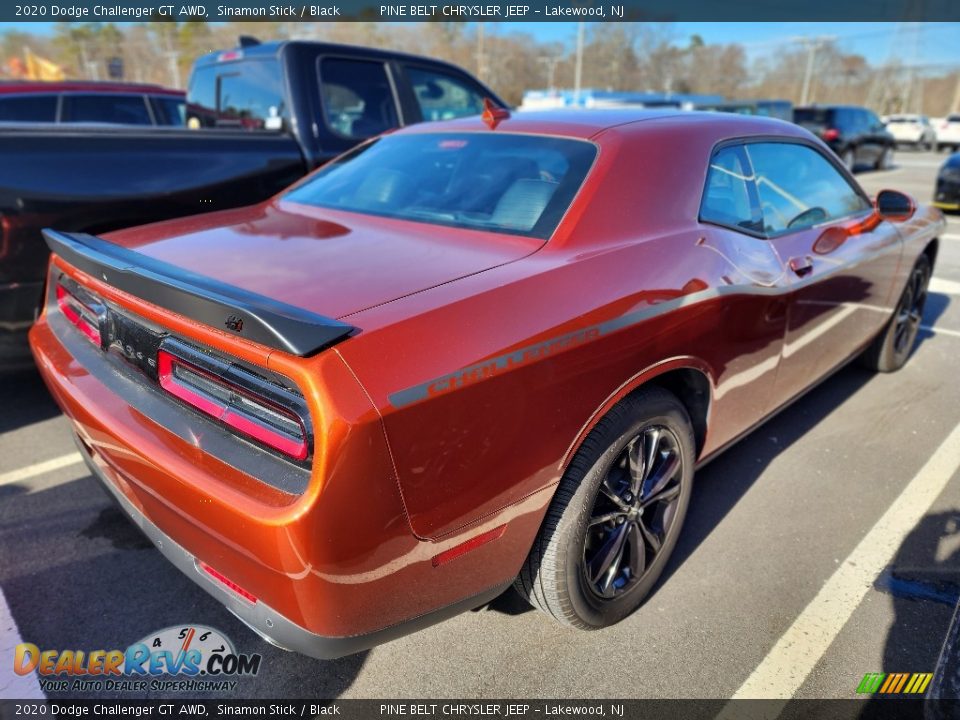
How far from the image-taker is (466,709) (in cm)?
194

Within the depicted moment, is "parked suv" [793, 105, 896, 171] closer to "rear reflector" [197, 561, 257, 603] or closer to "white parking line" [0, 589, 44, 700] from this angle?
"rear reflector" [197, 561, 257, 603]

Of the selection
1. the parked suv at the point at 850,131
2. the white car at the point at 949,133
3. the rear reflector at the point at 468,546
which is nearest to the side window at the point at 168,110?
the rear reflector at the point at 468,546

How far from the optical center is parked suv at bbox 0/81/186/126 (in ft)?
20.8

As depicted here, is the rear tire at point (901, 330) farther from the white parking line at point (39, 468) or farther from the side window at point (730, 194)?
the white parking line at point (39, 468)

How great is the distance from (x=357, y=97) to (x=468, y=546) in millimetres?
4090

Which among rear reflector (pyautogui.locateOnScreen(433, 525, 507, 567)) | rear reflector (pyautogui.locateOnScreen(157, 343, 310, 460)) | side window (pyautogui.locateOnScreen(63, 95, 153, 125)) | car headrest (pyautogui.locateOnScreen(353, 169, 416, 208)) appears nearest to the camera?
rear reflector (pyautogui.locateOnScreen(157, 343, 310, 460))

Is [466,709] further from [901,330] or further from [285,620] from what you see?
[901,330]

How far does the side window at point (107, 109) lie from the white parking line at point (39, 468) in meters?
4.77

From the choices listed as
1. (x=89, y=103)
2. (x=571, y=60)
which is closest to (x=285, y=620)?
(x=89, y=103)

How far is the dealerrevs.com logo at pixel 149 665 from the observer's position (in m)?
1.99

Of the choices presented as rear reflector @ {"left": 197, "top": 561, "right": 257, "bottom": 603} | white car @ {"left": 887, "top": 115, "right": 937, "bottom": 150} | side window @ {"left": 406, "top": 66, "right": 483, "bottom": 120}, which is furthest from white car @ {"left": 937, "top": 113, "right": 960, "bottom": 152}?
rear reflector @ {"left": 197, "top": 561, "right": 257, "bottom": 603}

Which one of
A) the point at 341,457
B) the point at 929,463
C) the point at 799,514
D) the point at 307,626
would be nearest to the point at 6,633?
the point at 307,626

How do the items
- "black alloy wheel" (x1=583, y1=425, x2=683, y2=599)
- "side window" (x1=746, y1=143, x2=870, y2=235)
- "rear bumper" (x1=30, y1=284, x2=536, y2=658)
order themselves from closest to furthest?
"rear bumper" (x1=30, y1=284, x2=536, y2=658) < "black alloy wheel" (x1=583, y1=425, x2=683, y2=599) < "side window" (x1=746, y1=143, x2=870, y2=235)

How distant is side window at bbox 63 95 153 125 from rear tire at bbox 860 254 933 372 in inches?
275
